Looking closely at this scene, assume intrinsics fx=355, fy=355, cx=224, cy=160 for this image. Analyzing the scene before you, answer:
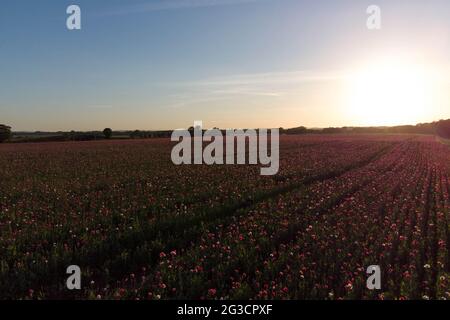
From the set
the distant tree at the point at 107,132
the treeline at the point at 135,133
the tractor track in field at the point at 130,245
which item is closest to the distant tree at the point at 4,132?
the treeline at the point at 135,133

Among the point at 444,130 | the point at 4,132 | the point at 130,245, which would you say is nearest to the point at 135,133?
the point at 4,132

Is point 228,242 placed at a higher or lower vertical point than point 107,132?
lower

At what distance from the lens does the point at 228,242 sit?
7629mm

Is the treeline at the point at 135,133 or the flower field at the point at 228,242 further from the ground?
the treeline at the point at 135,133

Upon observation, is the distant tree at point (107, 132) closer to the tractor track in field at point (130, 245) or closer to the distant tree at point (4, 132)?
the distant tree at point (4, 132)

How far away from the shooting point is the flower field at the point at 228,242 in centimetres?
558

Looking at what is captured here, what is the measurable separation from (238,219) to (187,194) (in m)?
3.76

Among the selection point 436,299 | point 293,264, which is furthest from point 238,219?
point 436,299

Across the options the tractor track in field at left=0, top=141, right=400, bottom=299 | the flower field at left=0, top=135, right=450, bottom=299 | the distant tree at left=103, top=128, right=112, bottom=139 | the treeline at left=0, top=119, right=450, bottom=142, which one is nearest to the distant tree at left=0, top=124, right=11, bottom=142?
the treeline at left=0, top=119, right=450, bottom=142

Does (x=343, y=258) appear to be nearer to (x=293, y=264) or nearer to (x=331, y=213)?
(x=293, y=264)

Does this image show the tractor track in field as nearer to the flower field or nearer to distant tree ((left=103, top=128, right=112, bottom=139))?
the flower field

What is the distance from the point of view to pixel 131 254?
7.07 m

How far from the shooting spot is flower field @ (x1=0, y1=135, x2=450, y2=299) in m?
5.58

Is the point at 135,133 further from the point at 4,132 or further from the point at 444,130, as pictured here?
the point at 444,130
